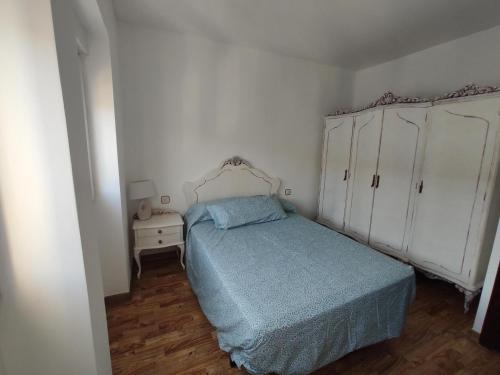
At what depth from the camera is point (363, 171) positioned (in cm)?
266

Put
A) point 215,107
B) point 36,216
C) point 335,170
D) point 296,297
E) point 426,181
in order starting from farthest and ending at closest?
point 335,170
point 215,107
point 426,181
point 296,297
point 36,216

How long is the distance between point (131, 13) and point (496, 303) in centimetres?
354

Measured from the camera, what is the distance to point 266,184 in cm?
297

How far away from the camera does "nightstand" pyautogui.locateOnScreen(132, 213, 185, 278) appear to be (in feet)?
7.20

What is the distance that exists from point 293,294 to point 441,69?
2.69 metres

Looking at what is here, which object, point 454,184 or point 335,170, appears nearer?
point 454,184

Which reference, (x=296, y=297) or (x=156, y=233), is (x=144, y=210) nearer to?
(x=156, y=233)

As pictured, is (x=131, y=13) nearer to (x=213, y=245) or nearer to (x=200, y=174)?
(x=200, y=174)

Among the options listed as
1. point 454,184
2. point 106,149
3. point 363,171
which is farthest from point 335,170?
point 106,149

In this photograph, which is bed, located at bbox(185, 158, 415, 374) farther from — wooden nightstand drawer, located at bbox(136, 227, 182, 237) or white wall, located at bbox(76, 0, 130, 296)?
white wall, located at bbox(76, 0, 130, 296)

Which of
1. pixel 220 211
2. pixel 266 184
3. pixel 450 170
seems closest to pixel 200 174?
pixel 220 211

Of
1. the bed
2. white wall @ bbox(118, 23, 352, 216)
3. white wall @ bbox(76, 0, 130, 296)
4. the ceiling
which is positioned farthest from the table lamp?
the ceiling

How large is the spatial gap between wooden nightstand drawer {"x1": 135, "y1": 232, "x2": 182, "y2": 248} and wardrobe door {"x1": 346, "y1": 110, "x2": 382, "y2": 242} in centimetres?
200

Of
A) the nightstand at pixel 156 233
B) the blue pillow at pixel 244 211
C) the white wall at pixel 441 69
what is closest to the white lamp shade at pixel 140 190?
the nightstand at pixel 156 233
